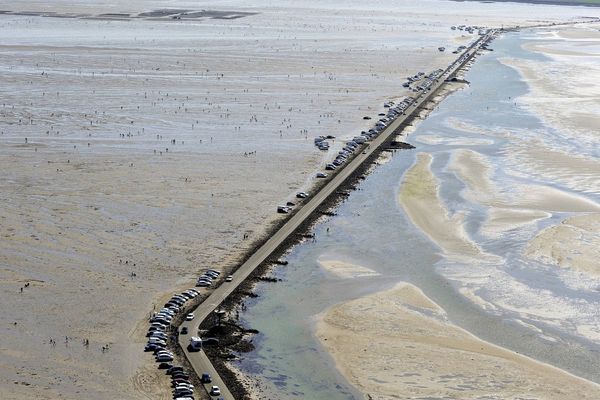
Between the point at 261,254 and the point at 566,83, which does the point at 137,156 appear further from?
the point at 566,83

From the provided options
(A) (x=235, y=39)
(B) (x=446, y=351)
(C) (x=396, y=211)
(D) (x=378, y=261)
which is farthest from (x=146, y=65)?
(B) (x=446, y=351)

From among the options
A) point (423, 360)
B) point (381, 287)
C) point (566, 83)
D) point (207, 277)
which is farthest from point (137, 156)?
point (566, 83)

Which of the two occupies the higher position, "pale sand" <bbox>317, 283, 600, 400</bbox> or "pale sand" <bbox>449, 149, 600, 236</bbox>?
"pale sand" <bbox>317, 283, 600, 400</bbox>

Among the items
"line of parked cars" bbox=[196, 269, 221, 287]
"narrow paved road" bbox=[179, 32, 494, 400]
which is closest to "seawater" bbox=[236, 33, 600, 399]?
"narrow paved road" bbox=[179, 32, 494, 400]

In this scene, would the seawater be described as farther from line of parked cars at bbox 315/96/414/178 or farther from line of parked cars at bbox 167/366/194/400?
line of parked cars at bbox 315/96/414/178

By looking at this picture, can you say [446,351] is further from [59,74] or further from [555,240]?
[59,74]

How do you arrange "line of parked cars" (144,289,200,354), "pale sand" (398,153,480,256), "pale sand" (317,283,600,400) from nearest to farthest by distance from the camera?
"pale sand" (317,283,600,400) < "line of parked cars" (144,289,200,354) < "pale sand" (398,153,480,256)

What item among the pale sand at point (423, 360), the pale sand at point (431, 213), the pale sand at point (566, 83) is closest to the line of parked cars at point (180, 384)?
the pale sand at point (423, 360)
